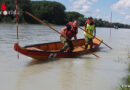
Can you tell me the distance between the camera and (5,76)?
223 inches

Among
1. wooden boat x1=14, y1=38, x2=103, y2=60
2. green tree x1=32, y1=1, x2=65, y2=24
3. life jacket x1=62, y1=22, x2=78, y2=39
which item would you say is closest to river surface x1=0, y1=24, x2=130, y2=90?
wooden boat x1=14, y1=38, x2=103, y2=60

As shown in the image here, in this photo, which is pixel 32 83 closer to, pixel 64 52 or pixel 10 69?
pixel 10 69

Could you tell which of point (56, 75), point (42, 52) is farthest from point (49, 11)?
point (56, 75)

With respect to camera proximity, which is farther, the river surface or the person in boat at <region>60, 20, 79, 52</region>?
the person in boat at <region>60, 20, 79, 52</region>

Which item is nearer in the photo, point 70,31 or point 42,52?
point 42,52

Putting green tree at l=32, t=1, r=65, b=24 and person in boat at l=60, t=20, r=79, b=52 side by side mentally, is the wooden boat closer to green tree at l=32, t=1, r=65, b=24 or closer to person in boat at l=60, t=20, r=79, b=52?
person in boat at l=60, t=20, r=79, b=52

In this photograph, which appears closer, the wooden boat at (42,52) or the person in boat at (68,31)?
the wooden boat at (42,52)

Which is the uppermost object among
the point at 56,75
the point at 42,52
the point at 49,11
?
the point at 49,11

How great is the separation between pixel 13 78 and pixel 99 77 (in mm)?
2554

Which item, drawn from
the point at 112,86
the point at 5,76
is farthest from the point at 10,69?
the point at 112,86

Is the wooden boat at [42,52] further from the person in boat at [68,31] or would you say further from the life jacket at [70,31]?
the life jacket at [70,31]

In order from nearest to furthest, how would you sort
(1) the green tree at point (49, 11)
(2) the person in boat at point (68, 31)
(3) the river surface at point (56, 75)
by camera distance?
(3) the river surface at point (56, 75), (2) the person in boat at point (68, 31), (1) the green tree at point (49, 11)

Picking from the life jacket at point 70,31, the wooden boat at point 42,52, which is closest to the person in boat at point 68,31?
the life jacket at point 70,31

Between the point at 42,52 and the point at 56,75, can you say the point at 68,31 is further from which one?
the point at 56,75
